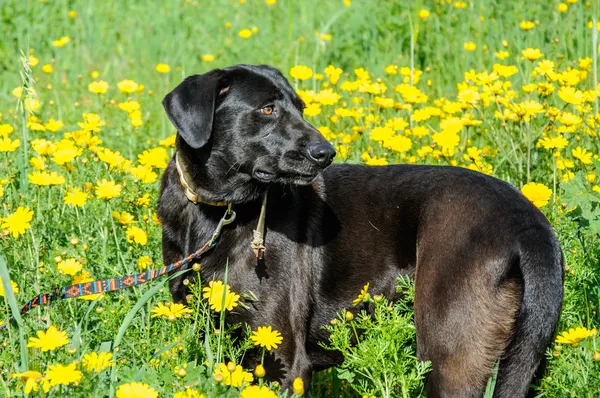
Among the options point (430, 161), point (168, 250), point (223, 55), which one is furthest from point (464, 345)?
point (223, 55)

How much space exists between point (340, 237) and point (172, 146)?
1.30 metres

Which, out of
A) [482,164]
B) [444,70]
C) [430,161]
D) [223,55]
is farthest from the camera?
[223,55]

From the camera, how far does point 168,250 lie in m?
3.68

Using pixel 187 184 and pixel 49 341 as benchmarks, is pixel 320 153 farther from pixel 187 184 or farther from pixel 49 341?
pixel 49 341

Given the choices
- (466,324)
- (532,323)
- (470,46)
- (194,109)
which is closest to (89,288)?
(194,109)

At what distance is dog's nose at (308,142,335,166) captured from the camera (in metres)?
3.51

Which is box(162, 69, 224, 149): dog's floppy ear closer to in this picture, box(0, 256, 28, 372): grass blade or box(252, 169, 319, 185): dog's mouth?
box(252, 169, 319, 185): dog's mouth

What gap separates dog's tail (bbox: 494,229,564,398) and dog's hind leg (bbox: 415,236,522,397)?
62 millimetres

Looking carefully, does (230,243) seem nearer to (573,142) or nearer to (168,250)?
(168,250)

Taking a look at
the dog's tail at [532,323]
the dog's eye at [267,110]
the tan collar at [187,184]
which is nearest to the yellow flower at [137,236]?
the tan collar at [187,184]

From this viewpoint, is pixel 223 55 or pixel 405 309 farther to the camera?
pixel 223 55

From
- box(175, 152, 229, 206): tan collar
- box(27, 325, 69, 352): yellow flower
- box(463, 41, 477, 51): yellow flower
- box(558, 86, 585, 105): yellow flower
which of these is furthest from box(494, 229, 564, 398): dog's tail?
box(463, 41, 477, 51): yellow flower

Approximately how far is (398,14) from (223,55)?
1744 millimetres

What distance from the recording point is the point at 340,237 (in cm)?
377
